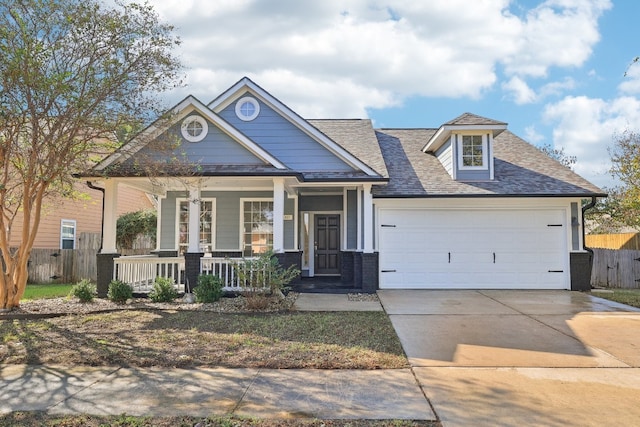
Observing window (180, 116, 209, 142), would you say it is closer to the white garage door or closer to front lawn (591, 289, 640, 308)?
the white garage door

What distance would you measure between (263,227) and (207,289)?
160 inches

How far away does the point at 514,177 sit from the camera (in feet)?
40.0

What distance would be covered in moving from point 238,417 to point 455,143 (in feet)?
35.4

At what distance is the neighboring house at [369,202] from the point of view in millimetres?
10086

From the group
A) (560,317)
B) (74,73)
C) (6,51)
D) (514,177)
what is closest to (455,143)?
(514,177)

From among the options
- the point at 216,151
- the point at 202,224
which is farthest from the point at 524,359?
the point at 202,224

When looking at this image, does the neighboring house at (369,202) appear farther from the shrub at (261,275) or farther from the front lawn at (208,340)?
the front lawn at (208,340)

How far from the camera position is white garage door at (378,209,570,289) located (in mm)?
11484

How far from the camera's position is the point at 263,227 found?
1298 centimetres

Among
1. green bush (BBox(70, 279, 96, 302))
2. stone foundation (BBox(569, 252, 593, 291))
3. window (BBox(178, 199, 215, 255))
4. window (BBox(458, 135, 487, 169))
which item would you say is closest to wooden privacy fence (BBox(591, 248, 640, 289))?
stone foundation (BBox(569, 252, 593, 291))

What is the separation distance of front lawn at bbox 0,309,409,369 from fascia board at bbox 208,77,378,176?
483 centimetres

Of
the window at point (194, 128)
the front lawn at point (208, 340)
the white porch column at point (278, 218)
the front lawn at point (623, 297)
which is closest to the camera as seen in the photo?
the front lawn at point (208, 340)

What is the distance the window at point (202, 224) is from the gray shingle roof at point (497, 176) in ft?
18.2

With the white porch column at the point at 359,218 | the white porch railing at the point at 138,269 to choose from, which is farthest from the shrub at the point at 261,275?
the white porch column at the point at 359,218
